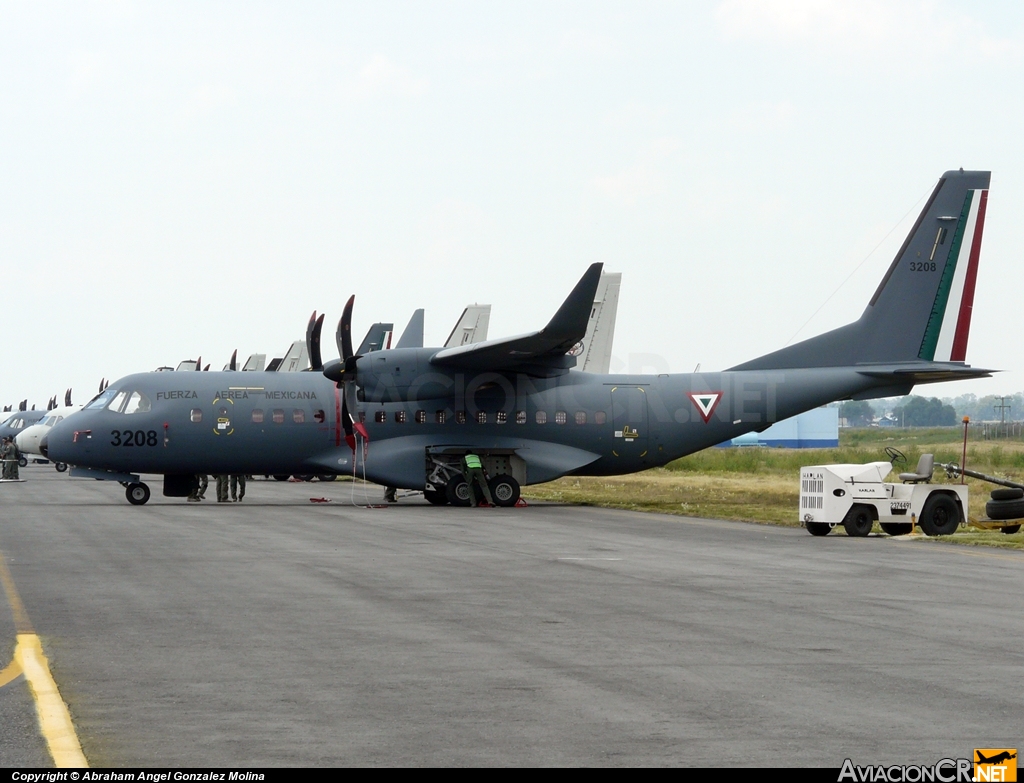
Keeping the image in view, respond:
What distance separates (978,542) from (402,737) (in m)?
17.5

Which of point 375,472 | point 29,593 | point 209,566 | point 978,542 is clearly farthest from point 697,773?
point 375,472

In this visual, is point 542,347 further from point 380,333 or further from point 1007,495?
point 380,333

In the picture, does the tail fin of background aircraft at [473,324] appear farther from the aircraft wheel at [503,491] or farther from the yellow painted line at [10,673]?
the yellow painted line at [10,673]

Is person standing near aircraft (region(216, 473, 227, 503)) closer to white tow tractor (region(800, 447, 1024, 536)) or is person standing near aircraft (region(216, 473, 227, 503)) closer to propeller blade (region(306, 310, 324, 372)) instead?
propeller blade (region(306, 310, 324, 372))

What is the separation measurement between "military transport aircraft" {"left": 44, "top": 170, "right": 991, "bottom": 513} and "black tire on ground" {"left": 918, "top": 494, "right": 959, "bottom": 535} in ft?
29.1

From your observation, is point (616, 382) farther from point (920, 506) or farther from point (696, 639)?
point (696, 639)

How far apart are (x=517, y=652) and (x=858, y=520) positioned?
1491 centimetres

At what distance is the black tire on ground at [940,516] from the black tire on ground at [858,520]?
3.09 feet

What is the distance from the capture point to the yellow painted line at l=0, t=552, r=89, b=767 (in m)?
6.66

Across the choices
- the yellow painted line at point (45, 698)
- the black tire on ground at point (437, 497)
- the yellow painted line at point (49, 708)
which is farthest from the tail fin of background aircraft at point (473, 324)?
the yellow painted line at point (49, 708)

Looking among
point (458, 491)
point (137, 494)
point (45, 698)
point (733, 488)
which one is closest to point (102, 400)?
point (137, 494)

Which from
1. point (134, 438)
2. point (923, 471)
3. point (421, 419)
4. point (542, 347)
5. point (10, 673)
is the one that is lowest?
point (10, 673)

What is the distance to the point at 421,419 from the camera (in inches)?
1289

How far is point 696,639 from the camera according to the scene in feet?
35.9
